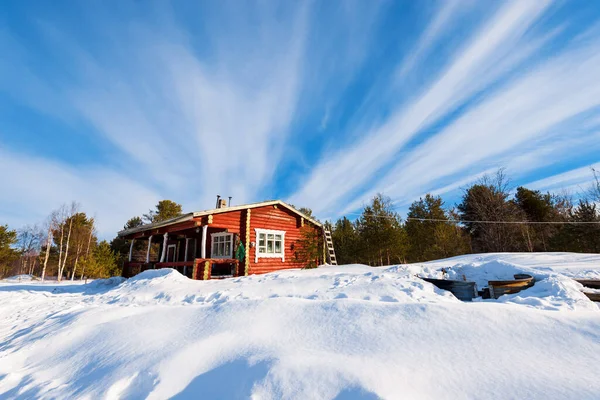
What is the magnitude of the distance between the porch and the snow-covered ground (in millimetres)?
6013

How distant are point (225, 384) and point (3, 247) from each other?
34456 millimetres

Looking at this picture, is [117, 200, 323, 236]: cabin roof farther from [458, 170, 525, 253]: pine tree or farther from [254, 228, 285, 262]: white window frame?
[458, 170, 525, 253]: pine tree

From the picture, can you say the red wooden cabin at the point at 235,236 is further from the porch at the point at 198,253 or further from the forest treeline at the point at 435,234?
the forest treeline at the point at 435,234

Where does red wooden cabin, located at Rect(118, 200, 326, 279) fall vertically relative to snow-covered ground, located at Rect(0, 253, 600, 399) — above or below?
above

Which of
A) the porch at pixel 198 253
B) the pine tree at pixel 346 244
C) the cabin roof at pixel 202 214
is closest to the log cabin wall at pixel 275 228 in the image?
the cabin roof at pixel 202 214

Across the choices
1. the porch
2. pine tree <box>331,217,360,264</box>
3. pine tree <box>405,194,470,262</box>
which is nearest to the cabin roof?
the porch

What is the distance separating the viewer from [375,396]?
2096 mm

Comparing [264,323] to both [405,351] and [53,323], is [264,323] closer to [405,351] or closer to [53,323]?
[405,351]

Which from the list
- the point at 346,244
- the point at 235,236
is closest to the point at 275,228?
the point at 235,236

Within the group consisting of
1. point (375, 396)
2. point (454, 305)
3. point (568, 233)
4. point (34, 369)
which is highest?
point (568, 233)

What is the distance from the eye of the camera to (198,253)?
50.5 ft

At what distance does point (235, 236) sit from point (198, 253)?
11.2ft

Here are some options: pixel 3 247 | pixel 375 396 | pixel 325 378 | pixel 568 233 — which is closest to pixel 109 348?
pixel 325 378

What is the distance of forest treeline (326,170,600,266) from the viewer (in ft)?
70.1
